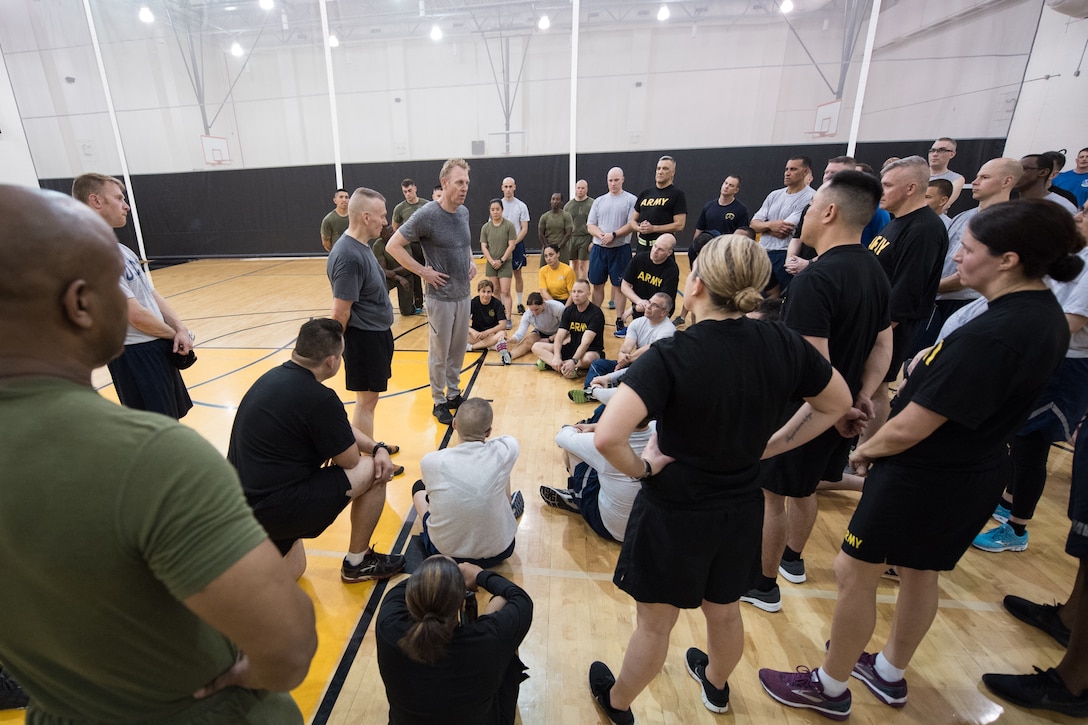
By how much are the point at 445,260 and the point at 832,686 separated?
355 cm

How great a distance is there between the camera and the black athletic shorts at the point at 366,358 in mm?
3570

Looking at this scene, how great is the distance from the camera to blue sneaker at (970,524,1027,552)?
10.00 ft

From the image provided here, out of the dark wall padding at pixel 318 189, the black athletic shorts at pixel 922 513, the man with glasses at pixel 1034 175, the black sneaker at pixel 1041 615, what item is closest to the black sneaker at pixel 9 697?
the black athletic shorts at pixel 922 513

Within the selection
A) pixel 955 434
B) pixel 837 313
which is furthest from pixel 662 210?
pixel 955 434

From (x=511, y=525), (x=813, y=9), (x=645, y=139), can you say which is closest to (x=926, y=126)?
(x=813, y=9)

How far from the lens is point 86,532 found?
2.19 feet

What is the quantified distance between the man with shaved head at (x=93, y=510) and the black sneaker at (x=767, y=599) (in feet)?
8.14

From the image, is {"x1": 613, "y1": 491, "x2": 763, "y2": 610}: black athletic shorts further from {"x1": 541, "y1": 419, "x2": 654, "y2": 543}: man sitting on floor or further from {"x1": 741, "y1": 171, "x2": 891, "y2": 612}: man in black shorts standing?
{"x1": 541, "y1": 419, "x2": 654, "y2": 543}: man sitting on floor

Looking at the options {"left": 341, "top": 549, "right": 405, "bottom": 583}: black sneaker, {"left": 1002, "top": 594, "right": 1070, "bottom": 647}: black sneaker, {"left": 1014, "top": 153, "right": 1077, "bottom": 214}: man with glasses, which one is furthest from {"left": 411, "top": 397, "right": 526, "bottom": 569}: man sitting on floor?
{"left": 1014, "top": 153, "right": 1077, "bottom": 214}: man with glasses

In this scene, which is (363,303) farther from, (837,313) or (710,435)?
(837,313)

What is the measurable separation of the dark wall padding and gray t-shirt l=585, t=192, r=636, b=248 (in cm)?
626

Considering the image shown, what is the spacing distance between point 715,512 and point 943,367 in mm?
866

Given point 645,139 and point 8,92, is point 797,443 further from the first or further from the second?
point 8,92

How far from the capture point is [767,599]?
8.56 ft
